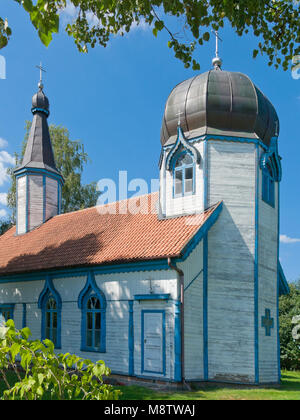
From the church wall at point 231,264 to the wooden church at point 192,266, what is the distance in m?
0.03

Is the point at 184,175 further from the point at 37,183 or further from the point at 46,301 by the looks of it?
the point at 37,183

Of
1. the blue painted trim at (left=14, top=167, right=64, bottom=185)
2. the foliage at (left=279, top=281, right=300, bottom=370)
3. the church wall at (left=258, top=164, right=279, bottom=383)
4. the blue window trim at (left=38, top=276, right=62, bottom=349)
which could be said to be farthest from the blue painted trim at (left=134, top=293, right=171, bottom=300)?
the foliage at (left=279, top=281, right=300, bottom=370)

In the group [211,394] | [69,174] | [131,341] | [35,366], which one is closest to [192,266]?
[131,341]

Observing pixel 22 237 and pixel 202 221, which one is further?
pixel 22 237

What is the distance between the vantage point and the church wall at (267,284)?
1398cm

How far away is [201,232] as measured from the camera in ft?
44.2

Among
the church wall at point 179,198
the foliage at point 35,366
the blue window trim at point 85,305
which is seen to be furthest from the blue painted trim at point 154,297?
the foliage at point 35,366

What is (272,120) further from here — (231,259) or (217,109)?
(231,259)

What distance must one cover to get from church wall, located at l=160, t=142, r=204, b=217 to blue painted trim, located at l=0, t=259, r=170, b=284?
2.49 meters

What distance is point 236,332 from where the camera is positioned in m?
13.6

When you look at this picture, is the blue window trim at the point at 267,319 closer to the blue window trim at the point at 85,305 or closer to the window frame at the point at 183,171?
the window frame at the point at 183,171

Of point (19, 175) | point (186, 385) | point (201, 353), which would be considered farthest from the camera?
point (19, 175)
